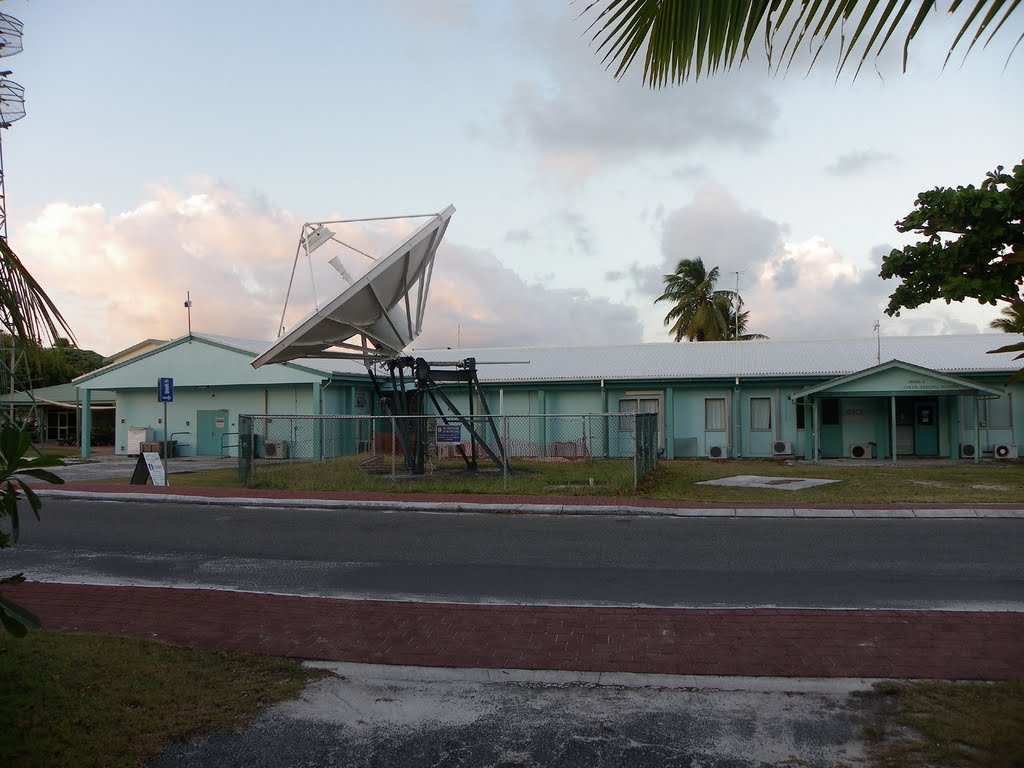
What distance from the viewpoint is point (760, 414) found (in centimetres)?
2931

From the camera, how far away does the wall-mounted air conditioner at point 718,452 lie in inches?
1132

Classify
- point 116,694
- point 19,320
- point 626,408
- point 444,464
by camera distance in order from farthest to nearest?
point 626,408 → point 444,464 → point 116,694 → point 19,320

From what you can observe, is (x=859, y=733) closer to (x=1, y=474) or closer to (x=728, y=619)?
(x=728, y=619)

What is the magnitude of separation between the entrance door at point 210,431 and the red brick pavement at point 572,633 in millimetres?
24469

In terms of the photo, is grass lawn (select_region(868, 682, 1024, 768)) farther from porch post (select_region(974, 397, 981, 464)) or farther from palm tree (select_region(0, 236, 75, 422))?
porch post (select_region(974, 397, 981, 464))

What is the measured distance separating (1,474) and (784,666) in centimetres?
496

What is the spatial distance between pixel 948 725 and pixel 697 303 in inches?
1946

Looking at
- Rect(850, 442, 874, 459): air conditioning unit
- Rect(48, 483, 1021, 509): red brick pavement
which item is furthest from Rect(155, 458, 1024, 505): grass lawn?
Rect(850, 442, 874, 459): air conditioning unit

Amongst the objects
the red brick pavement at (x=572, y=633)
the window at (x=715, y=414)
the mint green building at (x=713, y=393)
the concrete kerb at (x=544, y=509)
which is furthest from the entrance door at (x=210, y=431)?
the red brick pavement at (x=572, y=633)

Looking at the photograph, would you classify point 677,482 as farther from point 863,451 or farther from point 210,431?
point 210,431

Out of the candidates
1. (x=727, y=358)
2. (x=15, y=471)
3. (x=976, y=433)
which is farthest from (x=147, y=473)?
(x=976, y=433)

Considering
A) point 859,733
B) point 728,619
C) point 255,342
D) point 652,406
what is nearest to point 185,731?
point 859,733

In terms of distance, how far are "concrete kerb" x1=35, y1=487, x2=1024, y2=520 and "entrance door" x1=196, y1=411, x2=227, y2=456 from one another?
14194 millimetres

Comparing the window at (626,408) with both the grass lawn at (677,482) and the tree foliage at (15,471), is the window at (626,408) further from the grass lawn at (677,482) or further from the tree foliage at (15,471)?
the tree foliage at (15,471)
